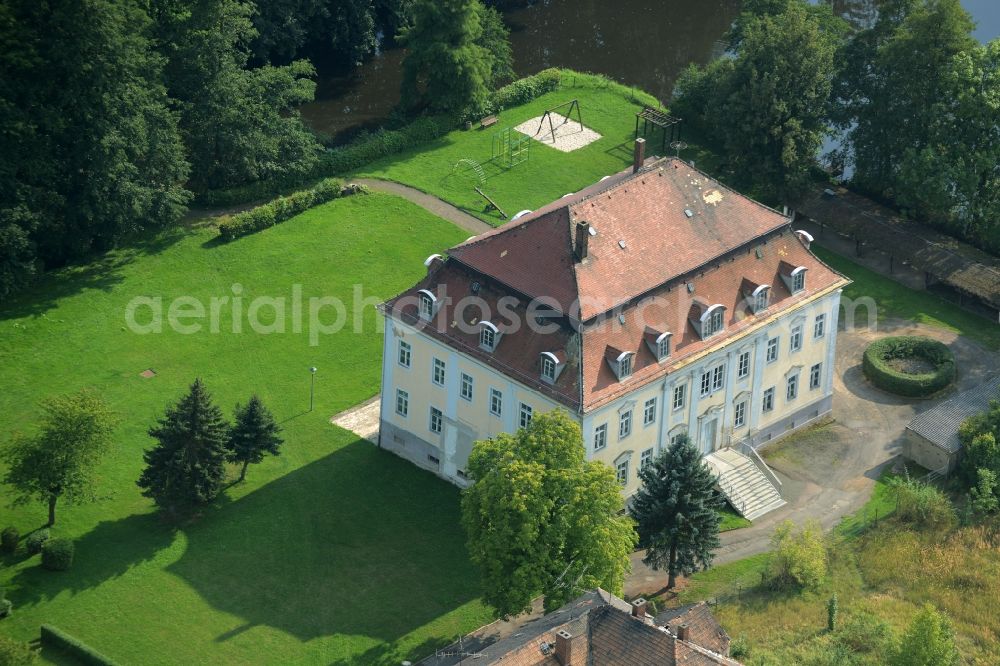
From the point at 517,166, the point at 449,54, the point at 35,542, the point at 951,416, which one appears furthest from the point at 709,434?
the point at 449,54

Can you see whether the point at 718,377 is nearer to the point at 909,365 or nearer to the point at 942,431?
the point at 942,431

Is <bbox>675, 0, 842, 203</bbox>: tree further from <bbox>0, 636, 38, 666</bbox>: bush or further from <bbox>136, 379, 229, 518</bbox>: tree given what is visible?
<bbox>0, 636, 38, 666</bbox>: bush

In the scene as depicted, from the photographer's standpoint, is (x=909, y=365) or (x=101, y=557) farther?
(x=909, y=365)

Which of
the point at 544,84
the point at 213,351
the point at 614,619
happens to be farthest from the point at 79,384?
the point at 544,84

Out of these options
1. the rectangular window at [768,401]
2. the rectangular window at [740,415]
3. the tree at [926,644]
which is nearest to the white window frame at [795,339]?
the rectangular window at [768,401]

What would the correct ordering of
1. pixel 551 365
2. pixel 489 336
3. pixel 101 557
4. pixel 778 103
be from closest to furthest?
pixel 551 365
pixel 101 557
pixel 489 336
pixel 778 103

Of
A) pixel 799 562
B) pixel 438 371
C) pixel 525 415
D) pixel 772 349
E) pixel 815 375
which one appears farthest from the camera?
pixel 815 375

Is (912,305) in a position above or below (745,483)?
above
